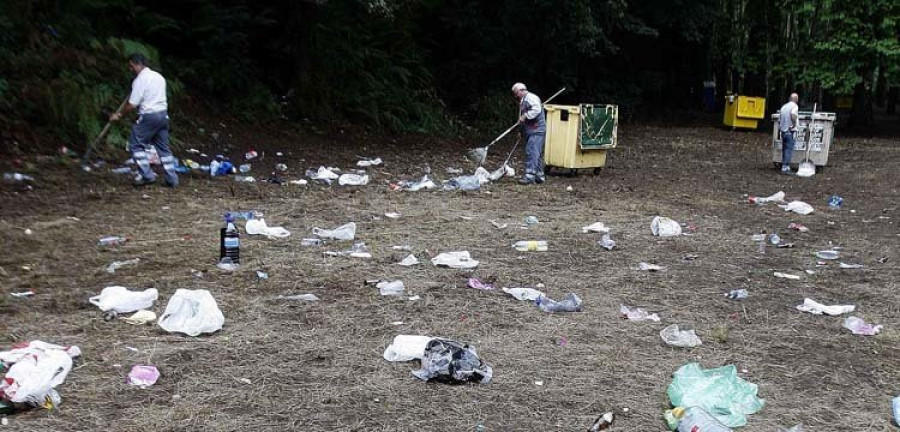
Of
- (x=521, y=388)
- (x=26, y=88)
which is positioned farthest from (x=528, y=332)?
(x=26, y=88)

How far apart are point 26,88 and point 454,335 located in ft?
28.5

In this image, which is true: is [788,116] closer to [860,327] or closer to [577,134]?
[577,134]

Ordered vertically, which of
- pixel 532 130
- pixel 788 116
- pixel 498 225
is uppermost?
pixel 788 116

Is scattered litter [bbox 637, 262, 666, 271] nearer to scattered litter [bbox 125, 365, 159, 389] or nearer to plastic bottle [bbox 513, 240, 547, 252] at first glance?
plastic bottle [bbox 513, 240, 547, 252]

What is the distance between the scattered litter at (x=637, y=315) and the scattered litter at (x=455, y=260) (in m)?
1.53

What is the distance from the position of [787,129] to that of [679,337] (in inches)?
379

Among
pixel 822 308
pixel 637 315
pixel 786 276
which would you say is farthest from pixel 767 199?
pixel 637 315

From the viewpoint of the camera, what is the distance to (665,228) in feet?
26.9

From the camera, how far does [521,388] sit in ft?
13.6

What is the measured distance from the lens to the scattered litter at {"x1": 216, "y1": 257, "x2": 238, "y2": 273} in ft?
20.3

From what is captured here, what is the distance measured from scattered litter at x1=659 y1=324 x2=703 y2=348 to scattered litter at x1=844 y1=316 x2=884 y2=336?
1.08m

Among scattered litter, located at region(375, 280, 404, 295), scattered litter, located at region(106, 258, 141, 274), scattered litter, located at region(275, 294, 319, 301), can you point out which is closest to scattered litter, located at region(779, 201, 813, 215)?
scattered litter, located at region(375, 280, 404, 295)

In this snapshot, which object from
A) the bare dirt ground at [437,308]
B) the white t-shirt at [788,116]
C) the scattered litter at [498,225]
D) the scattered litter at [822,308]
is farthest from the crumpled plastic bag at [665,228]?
the white t-shirt at [788,116]

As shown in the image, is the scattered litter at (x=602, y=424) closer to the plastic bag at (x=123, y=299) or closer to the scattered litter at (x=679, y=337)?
the scattered litter at (x=679, y=337)
